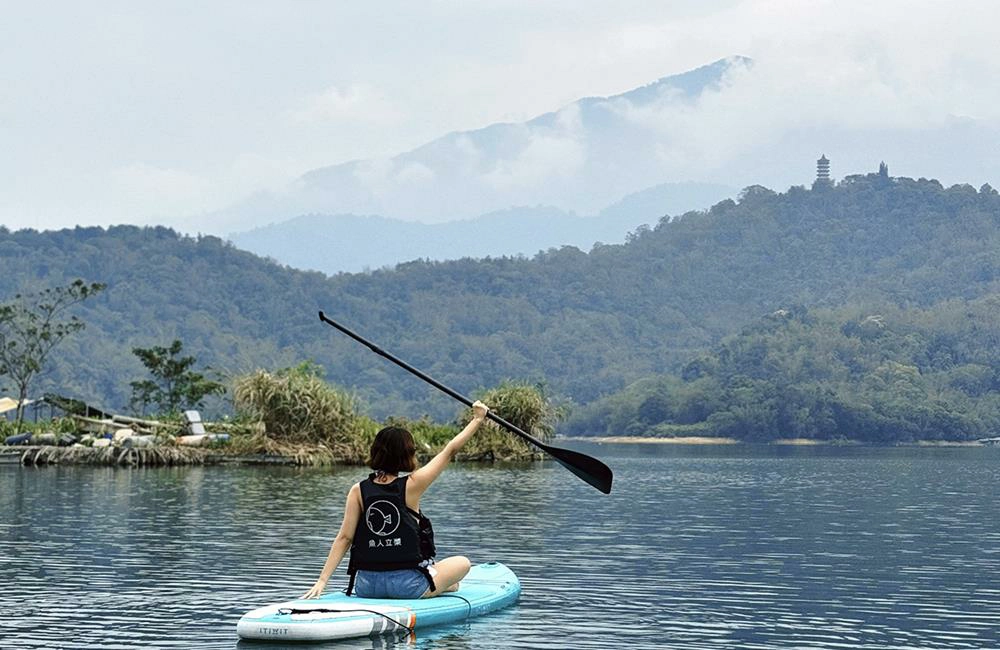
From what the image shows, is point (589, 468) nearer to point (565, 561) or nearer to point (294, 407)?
point (565, 561)

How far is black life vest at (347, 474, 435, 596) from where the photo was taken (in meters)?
15.6

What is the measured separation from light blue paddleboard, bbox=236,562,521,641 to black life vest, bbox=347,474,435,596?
1.26ft

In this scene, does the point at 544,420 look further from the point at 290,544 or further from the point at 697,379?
the point at 697,379

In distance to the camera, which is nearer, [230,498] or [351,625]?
[351,625]

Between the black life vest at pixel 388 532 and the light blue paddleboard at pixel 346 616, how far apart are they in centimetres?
38

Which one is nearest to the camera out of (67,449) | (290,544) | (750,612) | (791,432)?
(750,612)

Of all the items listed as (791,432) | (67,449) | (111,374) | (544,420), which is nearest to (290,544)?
(67,449)

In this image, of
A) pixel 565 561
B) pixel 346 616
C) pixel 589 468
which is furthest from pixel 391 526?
pixel 565 561

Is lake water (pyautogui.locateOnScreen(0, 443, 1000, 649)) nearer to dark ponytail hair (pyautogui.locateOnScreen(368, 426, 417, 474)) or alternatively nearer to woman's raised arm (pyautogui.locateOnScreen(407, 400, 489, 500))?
woman's raised arm (pyautogui.locateOnScreen(407, 400, 489, 500))

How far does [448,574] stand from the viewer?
647 inches

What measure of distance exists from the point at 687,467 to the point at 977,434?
349 feet

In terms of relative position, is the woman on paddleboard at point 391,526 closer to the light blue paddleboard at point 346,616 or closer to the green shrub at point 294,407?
the light blue paddleboard at point 346,616

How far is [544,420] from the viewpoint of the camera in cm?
6259

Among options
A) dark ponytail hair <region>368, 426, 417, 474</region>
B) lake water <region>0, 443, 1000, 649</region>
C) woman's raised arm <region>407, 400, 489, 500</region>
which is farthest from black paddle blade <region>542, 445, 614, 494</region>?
dark ponytail hair <region>368, 426, 417, 474</region>
